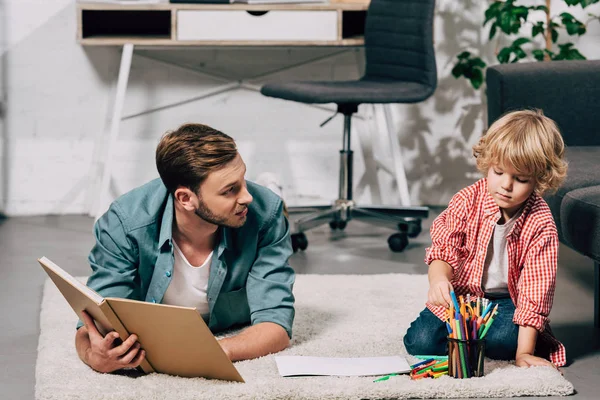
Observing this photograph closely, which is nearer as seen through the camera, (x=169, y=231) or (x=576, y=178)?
(x=169, y=231)

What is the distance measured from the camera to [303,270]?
121 inches

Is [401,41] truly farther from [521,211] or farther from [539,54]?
[521,211]

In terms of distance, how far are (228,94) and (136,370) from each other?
7.33 ft

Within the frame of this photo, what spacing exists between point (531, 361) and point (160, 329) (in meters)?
0.79

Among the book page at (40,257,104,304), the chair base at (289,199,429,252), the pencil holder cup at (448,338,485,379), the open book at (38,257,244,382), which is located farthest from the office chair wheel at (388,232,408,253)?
the book page at (40,257,104,304)

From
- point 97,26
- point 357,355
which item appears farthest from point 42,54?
point 357,355

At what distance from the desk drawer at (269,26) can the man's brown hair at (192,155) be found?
5.47 feet

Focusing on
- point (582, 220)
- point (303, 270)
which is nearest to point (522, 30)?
point (303, 270)

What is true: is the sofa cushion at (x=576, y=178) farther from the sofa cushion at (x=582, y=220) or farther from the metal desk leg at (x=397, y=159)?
the metal desk leg at (x=397, y=159)

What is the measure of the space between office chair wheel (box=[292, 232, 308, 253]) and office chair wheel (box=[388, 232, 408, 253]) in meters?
0.30

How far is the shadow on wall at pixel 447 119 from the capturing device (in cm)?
411

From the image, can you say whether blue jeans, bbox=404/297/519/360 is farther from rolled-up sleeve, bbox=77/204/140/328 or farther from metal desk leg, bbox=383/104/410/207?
metal desk leg, bbox=383/104/410/207

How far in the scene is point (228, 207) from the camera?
1.99 meters

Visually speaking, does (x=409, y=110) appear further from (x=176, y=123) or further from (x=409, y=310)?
(x=409, y=310)
